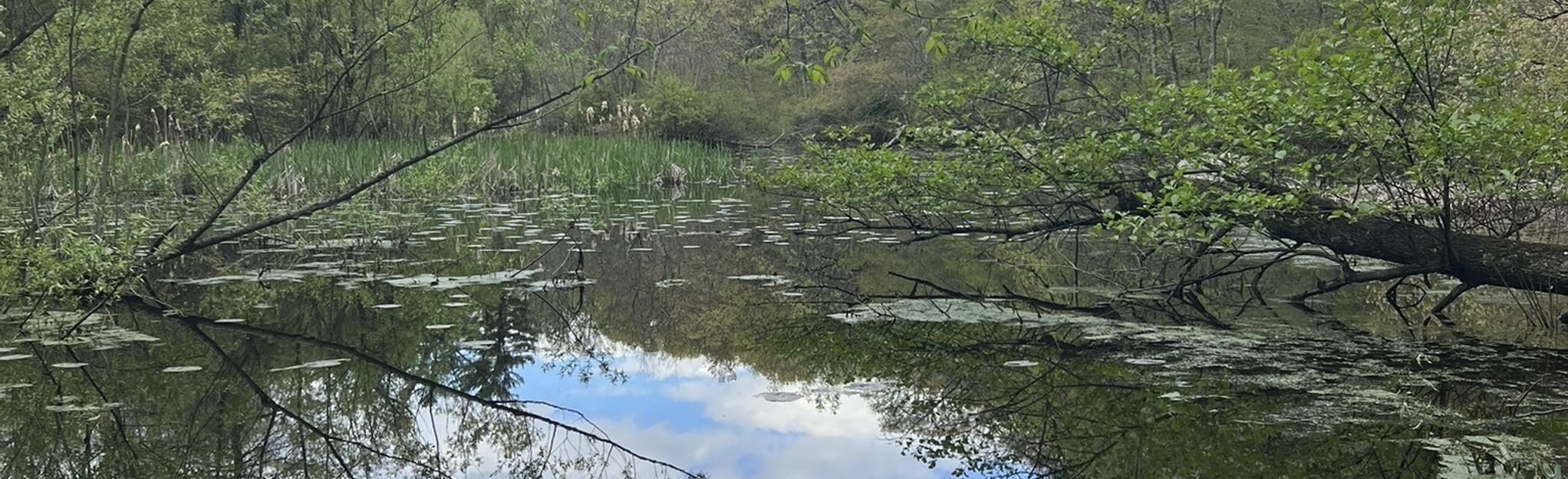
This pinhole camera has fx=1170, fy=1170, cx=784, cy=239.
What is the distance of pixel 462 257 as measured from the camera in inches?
325

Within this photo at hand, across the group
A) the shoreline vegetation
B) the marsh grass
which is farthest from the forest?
the marsh grass

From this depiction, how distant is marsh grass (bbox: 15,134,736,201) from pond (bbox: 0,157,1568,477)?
4.37m

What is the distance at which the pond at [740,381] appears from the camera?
11.7 feet

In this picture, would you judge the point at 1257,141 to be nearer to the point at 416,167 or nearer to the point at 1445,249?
the point at 1445,249

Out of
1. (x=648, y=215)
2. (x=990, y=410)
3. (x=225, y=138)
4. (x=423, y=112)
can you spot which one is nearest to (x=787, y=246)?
(x=648, y=215)

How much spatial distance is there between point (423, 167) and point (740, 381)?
9.08 m

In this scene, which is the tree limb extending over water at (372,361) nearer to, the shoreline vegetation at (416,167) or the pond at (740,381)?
the pond at (740,381)

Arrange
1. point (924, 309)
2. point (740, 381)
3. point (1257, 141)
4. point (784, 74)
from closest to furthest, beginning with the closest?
1. point (784, 74)
2. point (740, 381)
3. point (1257, 141)
4. point (924, 309)

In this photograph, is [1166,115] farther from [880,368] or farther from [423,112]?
[423,112]

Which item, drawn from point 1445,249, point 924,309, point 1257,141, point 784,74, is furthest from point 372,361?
point 1445,249

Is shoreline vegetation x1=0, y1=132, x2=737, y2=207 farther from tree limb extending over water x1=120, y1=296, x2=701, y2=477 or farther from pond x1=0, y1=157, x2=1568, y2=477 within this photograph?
pond x1=0, y1=157, x2=1568, y2=477

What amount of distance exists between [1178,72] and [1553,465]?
64.2ft

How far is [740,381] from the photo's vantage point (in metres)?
4.92

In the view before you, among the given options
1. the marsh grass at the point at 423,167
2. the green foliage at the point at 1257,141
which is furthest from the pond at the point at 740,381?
the marsh grass at the point at 423,167
